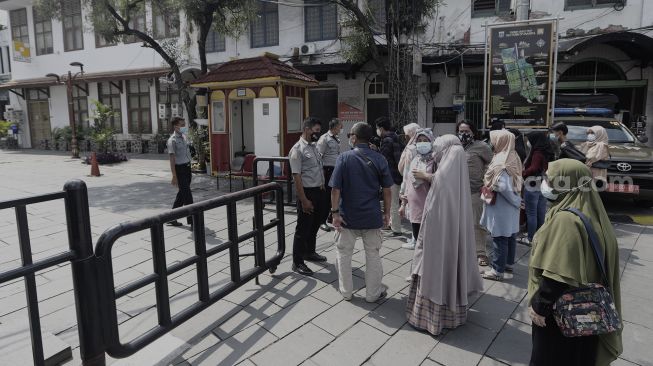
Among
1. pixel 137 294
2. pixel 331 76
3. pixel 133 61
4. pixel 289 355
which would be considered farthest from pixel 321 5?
pixel 289 355

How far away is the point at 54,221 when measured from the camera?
22.8ft

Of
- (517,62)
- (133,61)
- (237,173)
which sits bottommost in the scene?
(237,173)

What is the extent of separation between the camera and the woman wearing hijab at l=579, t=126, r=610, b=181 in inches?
257

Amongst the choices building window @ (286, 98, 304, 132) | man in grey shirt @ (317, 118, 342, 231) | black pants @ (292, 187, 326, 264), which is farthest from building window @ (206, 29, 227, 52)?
black pants @ (292, 187, 326, 264)

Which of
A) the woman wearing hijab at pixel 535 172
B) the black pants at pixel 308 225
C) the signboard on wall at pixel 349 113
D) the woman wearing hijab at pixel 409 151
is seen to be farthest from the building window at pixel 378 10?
the black pants at pixel 308 225

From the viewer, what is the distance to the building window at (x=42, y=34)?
20453mm

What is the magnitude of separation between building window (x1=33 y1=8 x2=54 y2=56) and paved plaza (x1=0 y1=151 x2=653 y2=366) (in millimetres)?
19020

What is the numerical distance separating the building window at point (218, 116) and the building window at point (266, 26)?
535cm

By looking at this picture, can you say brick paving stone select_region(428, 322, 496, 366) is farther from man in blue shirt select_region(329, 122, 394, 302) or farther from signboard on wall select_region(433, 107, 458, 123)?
signboard on wall select_region(433, 107, 458, 123)

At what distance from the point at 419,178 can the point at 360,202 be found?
26.6 inches

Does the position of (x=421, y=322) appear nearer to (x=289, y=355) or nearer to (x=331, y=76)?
(x=289, y=355)

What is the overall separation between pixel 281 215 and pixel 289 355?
1827 mm

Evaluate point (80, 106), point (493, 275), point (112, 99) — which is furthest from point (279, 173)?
point (80, 106)

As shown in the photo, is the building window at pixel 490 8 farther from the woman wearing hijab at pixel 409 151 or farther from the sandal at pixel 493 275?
the sandal at pixel 493 275
